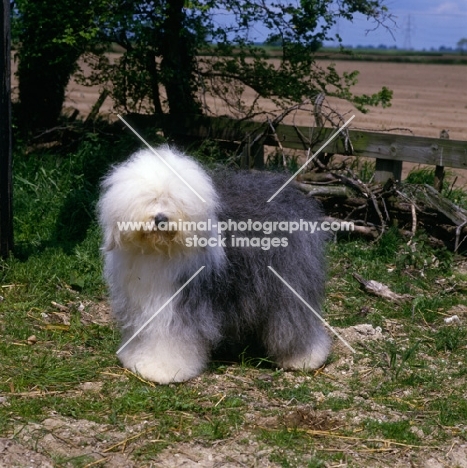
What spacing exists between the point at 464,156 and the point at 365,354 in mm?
2890

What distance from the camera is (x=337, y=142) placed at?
7.46 meters

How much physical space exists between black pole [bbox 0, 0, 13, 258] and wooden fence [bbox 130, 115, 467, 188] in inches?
96.6

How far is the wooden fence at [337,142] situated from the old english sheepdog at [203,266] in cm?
284

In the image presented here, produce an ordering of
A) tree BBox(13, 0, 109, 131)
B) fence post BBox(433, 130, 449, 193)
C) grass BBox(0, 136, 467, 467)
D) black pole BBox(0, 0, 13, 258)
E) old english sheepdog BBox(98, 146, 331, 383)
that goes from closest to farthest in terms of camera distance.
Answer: grass BBox(0, 136, 467, 467) → old english sheepdog BBox(98, 146, 331, 383) → black pole BBox(0, 0, 13, 258) → fence post BBox(433, 130, 449, 193) → tree BBox(13, 0, 109, 131)

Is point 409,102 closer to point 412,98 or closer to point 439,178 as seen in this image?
point 412,98

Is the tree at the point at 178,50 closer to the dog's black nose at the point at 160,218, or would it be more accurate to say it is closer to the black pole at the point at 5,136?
the black pole at the point at 5,136

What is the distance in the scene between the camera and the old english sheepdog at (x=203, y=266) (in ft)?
13.1

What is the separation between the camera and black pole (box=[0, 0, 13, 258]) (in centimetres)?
571

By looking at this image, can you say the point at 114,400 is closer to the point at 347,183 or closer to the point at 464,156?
the point at 347,183

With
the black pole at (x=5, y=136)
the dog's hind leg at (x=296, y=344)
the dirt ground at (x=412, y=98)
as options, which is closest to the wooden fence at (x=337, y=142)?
the dirt ground at (x=412, y=98)

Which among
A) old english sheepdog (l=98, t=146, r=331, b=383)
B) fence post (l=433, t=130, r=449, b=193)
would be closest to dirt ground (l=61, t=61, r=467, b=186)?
fence post (l=433, t=130, r=449, b=193)

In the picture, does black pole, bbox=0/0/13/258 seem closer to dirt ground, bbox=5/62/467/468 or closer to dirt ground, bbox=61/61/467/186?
dirt ground, bbox=5/62/467/468

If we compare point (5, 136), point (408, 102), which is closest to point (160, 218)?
point (5, 136)

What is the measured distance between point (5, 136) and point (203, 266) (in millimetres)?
2333
